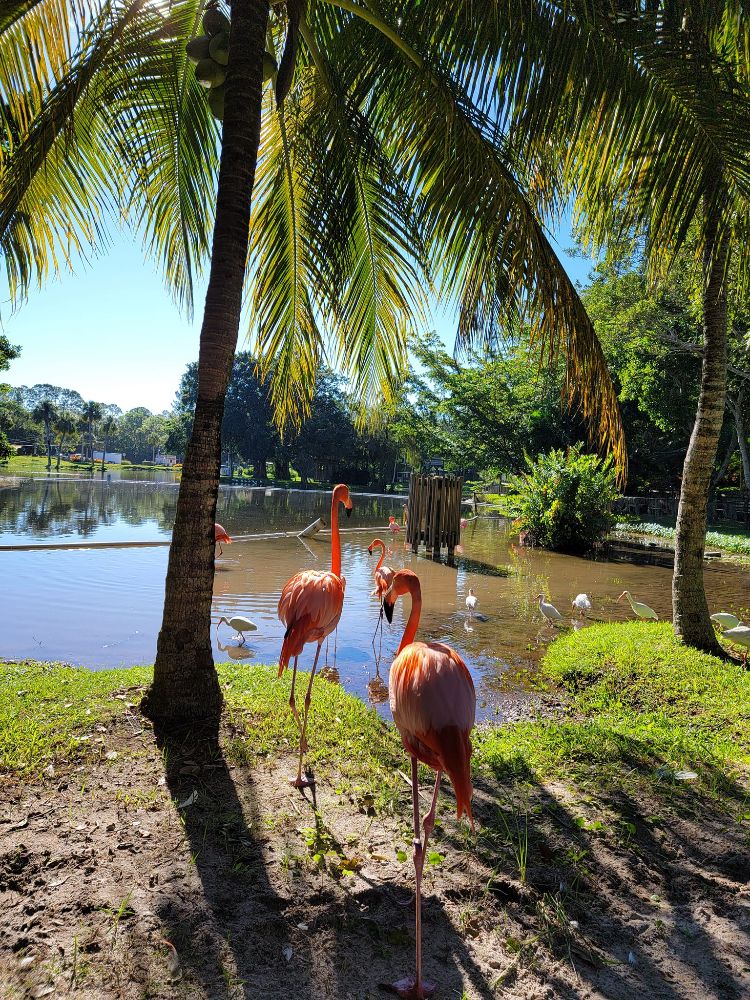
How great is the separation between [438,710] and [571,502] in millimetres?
15686

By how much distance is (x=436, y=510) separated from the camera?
1450 centimetres

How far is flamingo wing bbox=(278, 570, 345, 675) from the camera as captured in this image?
13.2 ft

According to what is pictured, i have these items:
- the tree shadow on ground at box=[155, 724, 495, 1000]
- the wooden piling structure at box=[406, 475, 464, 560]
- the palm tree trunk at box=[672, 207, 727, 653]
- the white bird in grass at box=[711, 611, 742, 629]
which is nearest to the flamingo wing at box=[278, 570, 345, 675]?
the tree shadow on ground at box=[155, 724, 495, 1000]

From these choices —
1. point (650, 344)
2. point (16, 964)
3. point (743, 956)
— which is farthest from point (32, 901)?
point (650, 344)

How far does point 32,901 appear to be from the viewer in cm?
254

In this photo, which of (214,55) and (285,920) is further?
(214,55)

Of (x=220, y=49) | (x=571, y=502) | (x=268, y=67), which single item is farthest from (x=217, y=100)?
(x=571, y=502)

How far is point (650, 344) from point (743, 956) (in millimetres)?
21391

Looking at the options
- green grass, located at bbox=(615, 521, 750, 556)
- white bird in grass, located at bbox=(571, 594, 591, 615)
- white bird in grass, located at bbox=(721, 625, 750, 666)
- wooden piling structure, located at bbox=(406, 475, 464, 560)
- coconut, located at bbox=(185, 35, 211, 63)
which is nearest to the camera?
coconut, located at bbox=(185, 35, 211, 63)

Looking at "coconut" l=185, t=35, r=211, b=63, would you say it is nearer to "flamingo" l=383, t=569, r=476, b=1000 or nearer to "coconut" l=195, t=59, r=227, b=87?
"coconut" l=195, t=59, r=227, b=87

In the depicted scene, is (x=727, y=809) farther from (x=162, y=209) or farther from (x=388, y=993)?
(x=162, y=209)

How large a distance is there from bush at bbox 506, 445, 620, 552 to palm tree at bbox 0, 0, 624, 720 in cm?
1179

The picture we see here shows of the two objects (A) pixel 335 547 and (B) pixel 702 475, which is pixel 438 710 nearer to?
(A) pixel 335 547

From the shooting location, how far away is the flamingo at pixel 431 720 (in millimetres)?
2381
